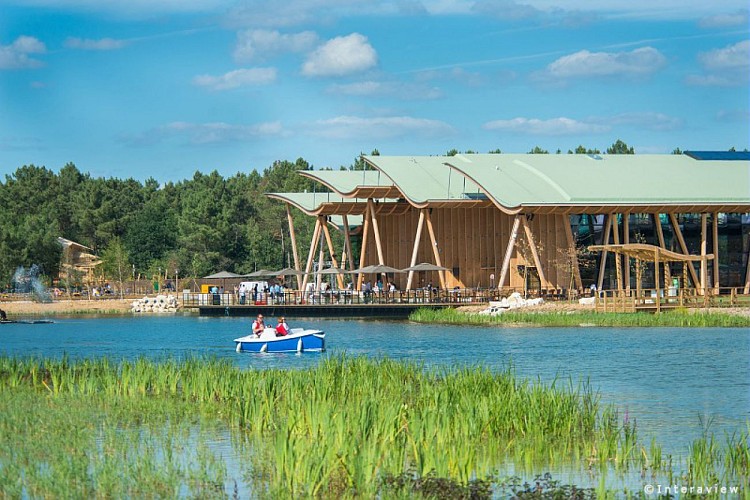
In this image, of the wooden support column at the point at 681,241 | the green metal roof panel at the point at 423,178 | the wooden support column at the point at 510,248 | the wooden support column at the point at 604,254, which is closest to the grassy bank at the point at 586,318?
the wooden support column at the point at 510,248

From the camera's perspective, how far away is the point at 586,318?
46.7 meters

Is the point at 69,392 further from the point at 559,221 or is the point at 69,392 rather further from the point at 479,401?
the point at 559,221

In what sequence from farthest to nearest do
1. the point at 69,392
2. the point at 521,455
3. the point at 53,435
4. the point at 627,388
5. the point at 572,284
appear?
the point at 572,284 < the point at 627,388 < the point at 69,392 < the point at 53,435 < the point at 521,455

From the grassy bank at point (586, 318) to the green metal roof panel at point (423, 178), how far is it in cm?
877

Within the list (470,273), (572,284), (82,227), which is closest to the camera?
(572,284)

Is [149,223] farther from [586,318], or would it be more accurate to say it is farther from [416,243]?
[586,318]

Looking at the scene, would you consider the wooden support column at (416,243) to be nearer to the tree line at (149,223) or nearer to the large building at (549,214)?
the large building at (549,214)

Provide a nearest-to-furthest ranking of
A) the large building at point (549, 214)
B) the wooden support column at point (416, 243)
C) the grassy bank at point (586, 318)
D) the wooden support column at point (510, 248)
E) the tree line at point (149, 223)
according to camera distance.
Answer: the grassy bank at point (586, 318)
the wooden support column at point (510, 248)
the large building at point (549, 214)
the wooden support column at point (416, 243)
the tree line at point (149, 223)

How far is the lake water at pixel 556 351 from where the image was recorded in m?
21.2

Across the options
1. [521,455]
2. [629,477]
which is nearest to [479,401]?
[521,455]

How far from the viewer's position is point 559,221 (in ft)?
202

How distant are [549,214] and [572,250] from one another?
259 cm

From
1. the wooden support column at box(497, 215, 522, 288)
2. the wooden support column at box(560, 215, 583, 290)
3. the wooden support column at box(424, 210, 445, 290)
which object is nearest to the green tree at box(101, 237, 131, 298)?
the wooden support column at box(424, 210, 445, 290)

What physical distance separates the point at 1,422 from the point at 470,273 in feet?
159
